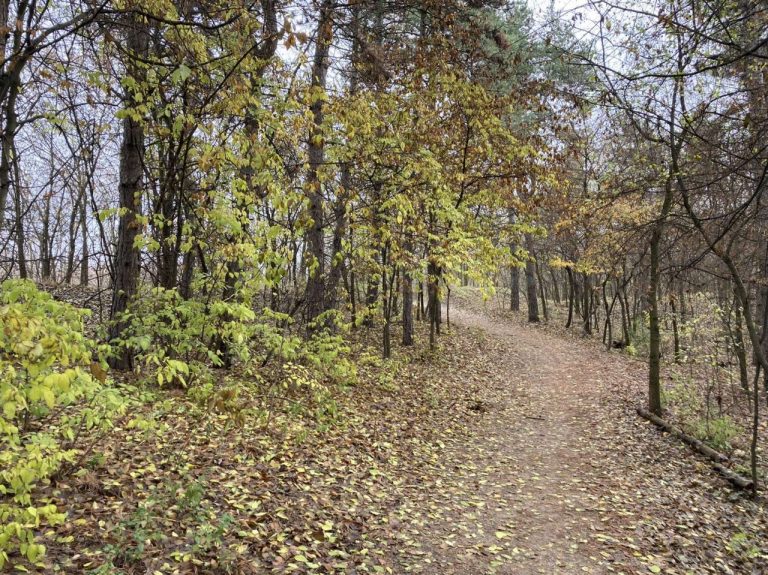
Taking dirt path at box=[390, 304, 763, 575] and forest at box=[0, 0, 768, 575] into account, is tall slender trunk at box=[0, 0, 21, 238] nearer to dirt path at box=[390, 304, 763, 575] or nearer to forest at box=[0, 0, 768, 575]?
forest at box=[0, 0, 768, 575]

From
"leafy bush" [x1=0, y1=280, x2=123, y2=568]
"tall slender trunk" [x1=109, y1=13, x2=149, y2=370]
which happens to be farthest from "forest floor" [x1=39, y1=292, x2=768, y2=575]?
"tall slender trunk" [x1=109, y1=13, x2=149, y2=370]

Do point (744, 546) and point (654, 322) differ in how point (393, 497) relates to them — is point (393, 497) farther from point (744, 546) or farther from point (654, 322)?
point (654, 322)

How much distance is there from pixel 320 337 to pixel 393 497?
11.5 ft

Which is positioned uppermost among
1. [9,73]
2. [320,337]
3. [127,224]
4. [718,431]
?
[9,73]

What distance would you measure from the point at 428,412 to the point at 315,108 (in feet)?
21.2

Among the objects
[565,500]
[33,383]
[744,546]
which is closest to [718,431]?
[744,546]

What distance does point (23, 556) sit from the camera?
10.3 feet

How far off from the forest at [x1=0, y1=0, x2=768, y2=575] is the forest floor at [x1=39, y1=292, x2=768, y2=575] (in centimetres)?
4

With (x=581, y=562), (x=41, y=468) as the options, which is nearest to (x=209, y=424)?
(x=41, y=468)

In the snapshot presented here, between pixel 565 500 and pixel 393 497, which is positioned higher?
pixel 393 497

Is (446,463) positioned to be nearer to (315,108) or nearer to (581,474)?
(581,474)

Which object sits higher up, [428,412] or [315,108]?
[315,108]

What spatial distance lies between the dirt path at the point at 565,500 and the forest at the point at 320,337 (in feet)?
0.16

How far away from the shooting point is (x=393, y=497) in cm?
583
